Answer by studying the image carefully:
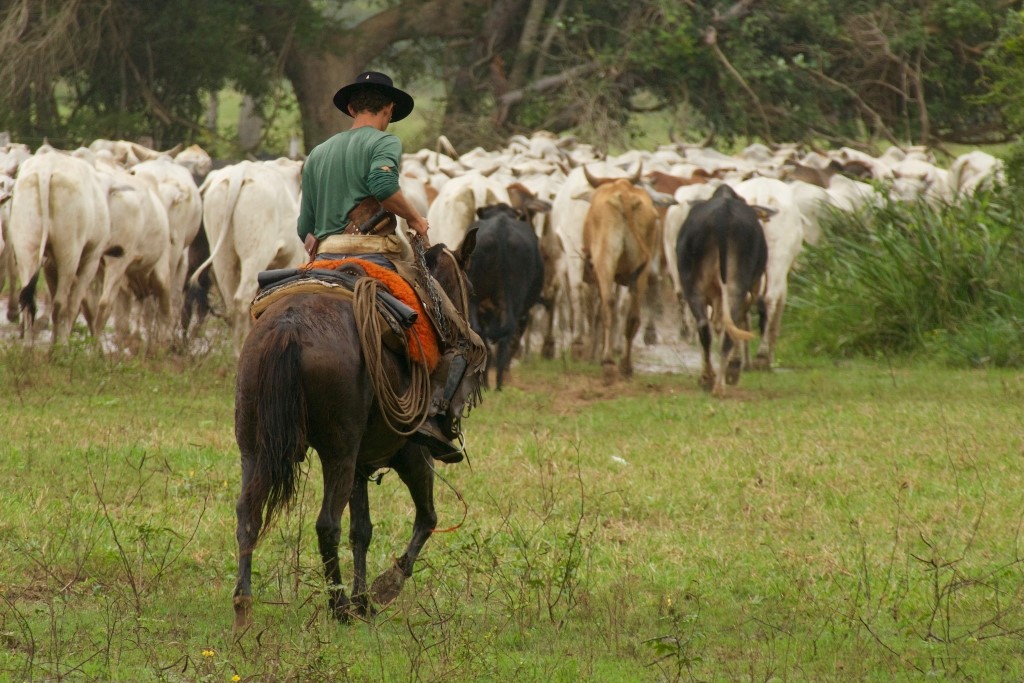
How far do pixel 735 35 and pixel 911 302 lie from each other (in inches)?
568

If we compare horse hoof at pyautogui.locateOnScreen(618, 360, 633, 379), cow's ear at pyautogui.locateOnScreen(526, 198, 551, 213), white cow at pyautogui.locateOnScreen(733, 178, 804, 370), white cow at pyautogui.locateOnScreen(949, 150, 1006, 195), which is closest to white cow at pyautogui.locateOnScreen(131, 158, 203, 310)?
cow's ear at pyautogui.locateOnScreen(526, 198, 551, 213)

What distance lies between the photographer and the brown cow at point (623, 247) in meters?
13.7

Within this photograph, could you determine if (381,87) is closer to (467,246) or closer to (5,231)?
(467,246)

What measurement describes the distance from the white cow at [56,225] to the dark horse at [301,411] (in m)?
6.59

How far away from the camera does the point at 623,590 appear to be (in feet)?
21.7

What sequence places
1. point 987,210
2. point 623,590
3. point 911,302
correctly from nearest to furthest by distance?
point 623,590 < point 911,302 < point 987,210

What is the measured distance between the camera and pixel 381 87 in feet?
20.7

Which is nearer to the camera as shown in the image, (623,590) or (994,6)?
(623,590)

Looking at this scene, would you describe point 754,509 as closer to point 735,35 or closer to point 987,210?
point 987,210

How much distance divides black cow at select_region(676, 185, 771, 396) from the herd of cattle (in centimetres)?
1

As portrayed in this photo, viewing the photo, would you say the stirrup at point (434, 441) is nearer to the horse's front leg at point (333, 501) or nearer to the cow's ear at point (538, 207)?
the horse's front leg at point (333, 501)

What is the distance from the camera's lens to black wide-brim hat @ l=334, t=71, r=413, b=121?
20.6 ft

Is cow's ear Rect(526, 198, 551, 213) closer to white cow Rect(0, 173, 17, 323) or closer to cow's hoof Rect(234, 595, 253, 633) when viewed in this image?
white cow Rect(0, 173, 17, 323)

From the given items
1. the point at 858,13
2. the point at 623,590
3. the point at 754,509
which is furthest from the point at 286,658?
the point at 858,13
